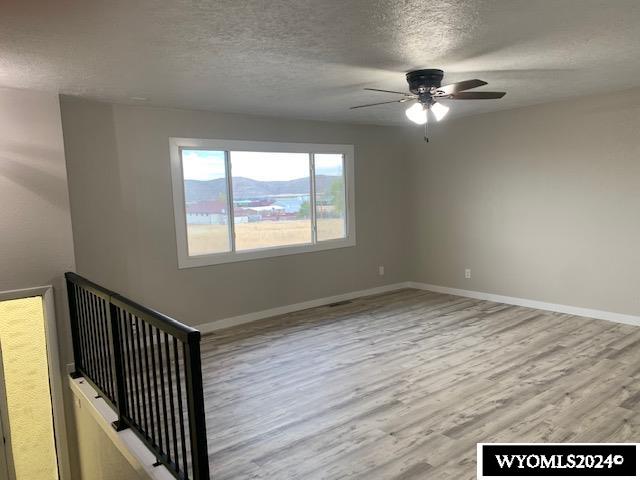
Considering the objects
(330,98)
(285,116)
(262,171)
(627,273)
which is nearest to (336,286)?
A: (262,171)

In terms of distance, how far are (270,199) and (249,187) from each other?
1.11 feet

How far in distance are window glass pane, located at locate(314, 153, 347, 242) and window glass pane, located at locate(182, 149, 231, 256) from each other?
1432 mm

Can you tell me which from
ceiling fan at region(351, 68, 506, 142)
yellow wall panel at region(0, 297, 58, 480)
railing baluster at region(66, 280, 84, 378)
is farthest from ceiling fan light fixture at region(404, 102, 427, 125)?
yellow wall panel at region(0, 297, 58, 480)

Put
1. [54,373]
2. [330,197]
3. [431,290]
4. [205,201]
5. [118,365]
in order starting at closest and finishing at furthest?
[118,365]
[54,373]
[205,201]
[330,197]
[431,290]

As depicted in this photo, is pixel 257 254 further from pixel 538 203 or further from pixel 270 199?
pixel 538 203

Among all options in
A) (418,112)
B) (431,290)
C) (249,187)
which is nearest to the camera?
(418,112)

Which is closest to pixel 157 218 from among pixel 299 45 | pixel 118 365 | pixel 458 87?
pixel 118 365

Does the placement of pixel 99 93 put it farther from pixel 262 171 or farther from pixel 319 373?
pixel 319 373

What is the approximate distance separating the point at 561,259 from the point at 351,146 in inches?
122

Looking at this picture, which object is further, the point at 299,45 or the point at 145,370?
the point at 145,370

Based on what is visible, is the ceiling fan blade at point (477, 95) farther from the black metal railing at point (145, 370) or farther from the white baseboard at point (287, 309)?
the white baseboard at point (287, 309)

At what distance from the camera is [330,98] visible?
4.54 meters

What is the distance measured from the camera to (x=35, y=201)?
146 inches

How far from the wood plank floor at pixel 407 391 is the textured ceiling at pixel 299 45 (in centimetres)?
249
